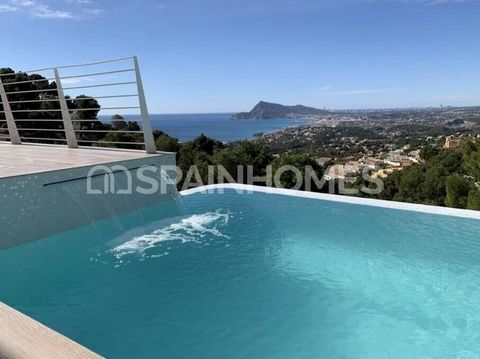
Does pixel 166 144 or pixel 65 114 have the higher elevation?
pixel 65 114

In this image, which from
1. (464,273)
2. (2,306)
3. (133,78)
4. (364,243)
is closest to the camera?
(2,306)

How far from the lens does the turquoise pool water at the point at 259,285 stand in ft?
9.07

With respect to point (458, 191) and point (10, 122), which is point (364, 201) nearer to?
point (10, 122)

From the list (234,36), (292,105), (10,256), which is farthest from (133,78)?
(292,105)

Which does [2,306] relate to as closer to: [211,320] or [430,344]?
[211,320]

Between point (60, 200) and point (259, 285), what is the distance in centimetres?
292

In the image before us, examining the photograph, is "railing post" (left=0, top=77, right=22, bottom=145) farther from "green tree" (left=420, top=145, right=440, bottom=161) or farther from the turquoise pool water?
"green tree" (left=420, top=145, right=440, bottom=161)

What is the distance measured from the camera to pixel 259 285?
364 cm

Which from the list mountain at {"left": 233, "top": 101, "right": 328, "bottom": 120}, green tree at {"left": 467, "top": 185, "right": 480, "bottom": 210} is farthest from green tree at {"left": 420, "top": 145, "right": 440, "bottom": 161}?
mountain at {"left": 233, "top": 101, "right": 328, "bottom": 120}

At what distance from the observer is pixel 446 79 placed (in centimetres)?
3925

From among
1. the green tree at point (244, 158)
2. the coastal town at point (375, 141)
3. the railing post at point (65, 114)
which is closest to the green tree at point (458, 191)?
the green tree at point (244, 158)

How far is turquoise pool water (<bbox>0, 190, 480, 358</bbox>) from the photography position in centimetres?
276

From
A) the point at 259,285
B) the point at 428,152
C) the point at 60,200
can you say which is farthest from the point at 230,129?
the point at 259,285

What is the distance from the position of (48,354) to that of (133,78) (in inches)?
210
